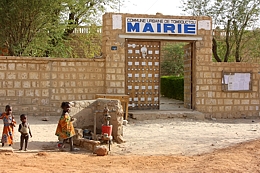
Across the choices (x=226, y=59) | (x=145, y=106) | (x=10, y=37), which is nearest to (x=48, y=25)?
(x=10, y=37)

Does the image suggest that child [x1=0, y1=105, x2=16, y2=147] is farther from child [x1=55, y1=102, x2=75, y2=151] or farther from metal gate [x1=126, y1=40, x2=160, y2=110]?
metal gate [x1=126, y1=40, x2=160, y2=110]

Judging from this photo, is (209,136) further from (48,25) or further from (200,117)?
(48,25)

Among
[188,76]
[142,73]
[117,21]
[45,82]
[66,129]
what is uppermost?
[117,21]

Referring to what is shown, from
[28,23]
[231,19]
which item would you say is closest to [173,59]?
[231,19]

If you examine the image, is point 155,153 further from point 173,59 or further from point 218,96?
point 173,59

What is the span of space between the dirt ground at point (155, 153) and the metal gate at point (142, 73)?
2069 mm

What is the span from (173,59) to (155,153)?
819 inches

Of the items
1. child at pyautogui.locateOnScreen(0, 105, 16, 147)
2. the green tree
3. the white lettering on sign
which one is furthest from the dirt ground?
the green tree

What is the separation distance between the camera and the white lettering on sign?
12266 mm

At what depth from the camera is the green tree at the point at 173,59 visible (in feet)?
88.8

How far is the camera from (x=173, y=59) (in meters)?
27.5

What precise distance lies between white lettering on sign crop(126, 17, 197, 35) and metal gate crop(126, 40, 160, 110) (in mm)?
631

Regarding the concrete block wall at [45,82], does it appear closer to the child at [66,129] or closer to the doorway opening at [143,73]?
the doorway opening at [143,73]

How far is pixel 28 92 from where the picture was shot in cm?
1145
